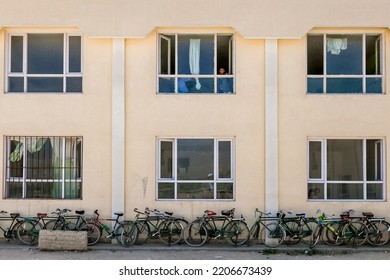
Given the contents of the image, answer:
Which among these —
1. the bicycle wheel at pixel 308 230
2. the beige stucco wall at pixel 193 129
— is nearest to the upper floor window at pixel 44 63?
the beige stucco wall at pixel 193 129

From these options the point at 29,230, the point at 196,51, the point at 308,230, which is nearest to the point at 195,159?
the point at 196,51

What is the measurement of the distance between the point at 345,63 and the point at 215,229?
5646 mm

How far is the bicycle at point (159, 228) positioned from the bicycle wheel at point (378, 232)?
4754mm

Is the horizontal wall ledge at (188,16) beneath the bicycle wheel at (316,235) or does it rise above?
above

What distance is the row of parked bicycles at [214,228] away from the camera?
12219 mm

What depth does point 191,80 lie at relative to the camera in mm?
12961

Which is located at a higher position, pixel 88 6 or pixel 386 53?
pixel 88 6

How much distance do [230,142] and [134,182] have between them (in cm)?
275

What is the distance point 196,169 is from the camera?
1284 cm

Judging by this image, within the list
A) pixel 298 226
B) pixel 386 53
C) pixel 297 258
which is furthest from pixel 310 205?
pixel 386 53

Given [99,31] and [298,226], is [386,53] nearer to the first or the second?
[298,226]

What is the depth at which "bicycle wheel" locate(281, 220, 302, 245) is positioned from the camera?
12.2 meters

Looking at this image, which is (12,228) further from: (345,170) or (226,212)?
(345,170)

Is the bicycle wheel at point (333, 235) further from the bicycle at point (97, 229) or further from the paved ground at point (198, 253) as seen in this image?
the bicycle at point (97, 229)
